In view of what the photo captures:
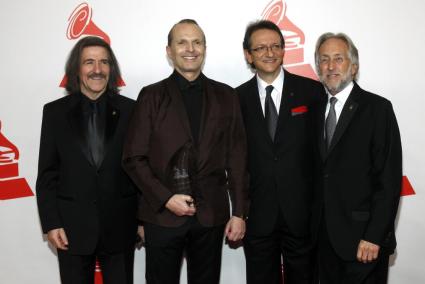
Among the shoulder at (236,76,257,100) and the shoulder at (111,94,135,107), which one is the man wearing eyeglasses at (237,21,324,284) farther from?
the shoulder at (111,94,135,107)

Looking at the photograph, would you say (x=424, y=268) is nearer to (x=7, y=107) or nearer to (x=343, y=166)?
(x=343, y=166)

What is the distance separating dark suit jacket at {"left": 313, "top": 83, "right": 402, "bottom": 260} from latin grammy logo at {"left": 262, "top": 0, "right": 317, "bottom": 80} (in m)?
0.91

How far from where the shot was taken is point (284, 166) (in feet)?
7.42

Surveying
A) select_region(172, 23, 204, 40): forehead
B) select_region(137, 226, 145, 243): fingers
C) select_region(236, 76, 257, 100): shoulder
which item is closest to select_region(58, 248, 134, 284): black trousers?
select_region(137, 226, 145, 243): fingers

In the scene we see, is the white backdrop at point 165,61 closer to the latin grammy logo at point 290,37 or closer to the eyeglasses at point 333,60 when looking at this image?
the latin grammy logo at point 290,37

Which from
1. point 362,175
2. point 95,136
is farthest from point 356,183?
point 95,136

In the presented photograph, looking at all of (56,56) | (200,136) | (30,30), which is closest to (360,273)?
(200,136)

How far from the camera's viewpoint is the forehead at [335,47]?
2.22 meters

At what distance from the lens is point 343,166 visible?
2.08 meters

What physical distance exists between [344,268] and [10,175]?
2502 millimetres

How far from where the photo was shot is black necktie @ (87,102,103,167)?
2193mm

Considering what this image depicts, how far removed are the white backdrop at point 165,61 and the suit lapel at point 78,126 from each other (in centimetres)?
86

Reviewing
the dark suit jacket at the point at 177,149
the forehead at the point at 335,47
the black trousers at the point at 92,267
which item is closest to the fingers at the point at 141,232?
the black trousers at the point at 92,267

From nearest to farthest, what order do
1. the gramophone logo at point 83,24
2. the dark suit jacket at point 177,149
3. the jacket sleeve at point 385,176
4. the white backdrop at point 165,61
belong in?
the jacket sleeve at point 385,176
the dark suit jacket at point 177,149
the white backdrop at point 165,61
the gramophone logo at point 83,24
